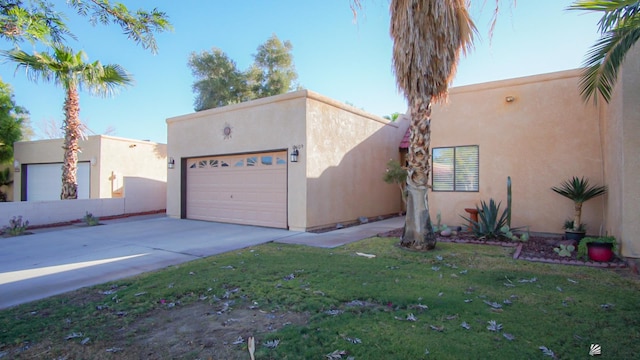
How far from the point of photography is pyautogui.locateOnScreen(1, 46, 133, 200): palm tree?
11.7 meters

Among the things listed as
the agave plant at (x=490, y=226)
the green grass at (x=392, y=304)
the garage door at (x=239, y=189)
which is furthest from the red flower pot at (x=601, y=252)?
the garage door at (x=239, y=189)

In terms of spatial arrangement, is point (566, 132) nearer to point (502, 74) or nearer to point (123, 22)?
point (502, 74)

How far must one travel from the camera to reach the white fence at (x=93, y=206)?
40.1ft

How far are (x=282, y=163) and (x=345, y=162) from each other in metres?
2.28

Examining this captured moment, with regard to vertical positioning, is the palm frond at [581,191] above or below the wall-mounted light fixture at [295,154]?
below

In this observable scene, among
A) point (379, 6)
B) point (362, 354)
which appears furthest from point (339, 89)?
point (362, 354)

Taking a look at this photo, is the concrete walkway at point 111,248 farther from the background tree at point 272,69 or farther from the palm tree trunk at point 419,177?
the background tree at point 272,69

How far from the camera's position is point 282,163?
441 inches

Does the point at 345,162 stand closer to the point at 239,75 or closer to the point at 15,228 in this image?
the point at 15,228

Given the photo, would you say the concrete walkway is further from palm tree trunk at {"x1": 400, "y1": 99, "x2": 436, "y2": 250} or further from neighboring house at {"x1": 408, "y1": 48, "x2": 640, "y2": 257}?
neighboring house at {"x1": 408, "y1": 48, "x2": 640, "y2": 257}

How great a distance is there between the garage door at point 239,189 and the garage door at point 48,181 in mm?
8369

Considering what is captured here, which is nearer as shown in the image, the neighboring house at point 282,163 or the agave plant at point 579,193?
the agave plant at point 579,193

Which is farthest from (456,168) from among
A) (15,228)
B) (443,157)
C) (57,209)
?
(57,209)

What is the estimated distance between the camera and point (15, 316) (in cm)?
407
